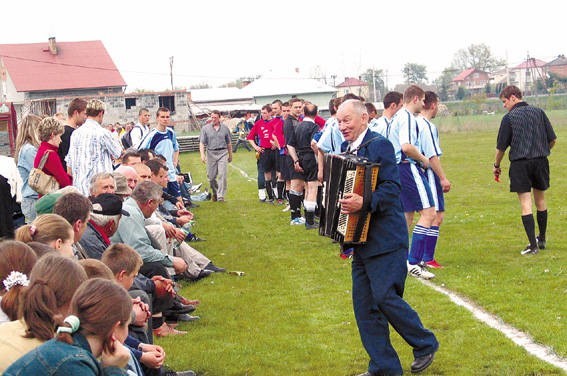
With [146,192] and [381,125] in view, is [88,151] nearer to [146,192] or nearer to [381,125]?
[146,192]

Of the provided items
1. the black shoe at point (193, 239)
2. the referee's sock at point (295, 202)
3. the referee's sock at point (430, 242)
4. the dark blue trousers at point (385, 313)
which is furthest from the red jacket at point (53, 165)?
the referee's sock at point (295, 202)

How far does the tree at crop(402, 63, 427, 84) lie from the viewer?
424 ft

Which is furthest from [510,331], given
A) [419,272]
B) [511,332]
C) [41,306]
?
[41,306]

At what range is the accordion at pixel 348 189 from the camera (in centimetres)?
712

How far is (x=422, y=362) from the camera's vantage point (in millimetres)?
7281

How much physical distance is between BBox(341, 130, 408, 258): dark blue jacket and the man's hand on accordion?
138 millimetres

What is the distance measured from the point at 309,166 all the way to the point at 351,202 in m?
9.38

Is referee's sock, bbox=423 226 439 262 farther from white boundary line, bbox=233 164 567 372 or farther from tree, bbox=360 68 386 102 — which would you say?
tree, bbox=360 68 386 102

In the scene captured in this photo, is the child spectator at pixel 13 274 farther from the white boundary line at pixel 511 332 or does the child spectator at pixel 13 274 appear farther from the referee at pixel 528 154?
the referee at pixel 528 154

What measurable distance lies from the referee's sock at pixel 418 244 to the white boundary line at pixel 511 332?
873 mm

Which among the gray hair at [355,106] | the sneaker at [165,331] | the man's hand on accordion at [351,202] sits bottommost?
the sneaker at [165,331]

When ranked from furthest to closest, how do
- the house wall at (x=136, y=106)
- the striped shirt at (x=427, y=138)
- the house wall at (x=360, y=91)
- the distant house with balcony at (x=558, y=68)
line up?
1. the distant house with balcony at (x=558, y=68)
2. the house wall at (x=360, y=91)
3. the house wall at (x=136, y=106)
4. the striped shirt at (x=427, y=138)

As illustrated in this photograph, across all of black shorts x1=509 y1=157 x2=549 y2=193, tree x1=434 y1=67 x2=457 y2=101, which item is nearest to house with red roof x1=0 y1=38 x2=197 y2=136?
tree x1=434 y1=67 x2=457 y2=101

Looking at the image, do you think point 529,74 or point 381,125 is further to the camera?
point 529,74
